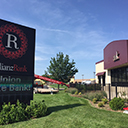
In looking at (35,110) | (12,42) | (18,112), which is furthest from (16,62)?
(35,110)

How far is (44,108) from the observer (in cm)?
1071

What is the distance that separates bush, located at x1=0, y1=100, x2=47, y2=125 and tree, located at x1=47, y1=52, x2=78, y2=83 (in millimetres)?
25186

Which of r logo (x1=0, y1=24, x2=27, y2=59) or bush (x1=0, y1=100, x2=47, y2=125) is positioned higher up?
r logo (x1=0, y1=24, x2=27, y2=59)

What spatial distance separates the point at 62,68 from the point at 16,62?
83.1 feet

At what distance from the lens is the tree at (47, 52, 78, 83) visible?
118 ft

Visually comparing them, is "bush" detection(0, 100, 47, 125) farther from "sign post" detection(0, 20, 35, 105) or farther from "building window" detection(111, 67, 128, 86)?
"building window" detection(111, 67, 128, 86)

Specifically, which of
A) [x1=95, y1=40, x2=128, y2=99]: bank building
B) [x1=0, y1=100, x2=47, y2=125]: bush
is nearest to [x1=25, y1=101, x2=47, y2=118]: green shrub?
[x1=0, y1=100, x2=47, y2=125]: bush

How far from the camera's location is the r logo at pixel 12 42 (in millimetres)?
10367

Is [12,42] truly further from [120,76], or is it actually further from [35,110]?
[120,76]

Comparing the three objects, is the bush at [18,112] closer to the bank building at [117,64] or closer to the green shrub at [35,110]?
the green shrub at [35,110]

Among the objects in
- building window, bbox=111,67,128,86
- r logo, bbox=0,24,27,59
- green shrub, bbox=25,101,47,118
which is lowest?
green shrub, bbox=25,101,47,118

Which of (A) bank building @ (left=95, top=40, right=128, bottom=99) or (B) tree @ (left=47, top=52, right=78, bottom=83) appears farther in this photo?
(B) tree @ (left=47, top=52, right=78, bottom=83)

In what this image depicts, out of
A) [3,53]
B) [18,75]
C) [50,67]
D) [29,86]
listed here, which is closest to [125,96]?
[29,86]

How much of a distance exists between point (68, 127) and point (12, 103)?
15.0 ft
